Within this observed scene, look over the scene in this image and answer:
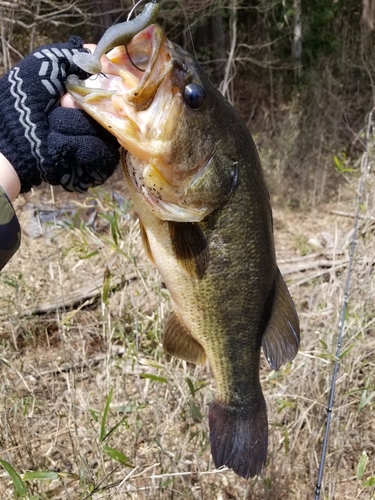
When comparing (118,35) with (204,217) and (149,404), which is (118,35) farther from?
(149,404)

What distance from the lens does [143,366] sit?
3291 millimetres

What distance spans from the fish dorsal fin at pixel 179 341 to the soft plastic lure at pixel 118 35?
101cm

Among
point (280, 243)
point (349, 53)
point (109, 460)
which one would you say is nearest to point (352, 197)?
point (280, 243)

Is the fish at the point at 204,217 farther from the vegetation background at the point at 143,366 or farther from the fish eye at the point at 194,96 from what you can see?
the vegetation background at the point at 143,366

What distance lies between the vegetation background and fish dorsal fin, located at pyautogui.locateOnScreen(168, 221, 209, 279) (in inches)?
28.9

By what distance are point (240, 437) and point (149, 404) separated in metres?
0.73

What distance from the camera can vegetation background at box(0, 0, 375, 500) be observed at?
93.2 inches

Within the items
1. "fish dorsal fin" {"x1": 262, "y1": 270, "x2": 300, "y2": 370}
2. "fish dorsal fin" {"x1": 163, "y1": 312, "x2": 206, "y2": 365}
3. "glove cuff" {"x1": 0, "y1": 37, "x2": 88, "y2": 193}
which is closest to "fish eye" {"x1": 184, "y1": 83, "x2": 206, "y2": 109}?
"glove cuff" {"x1": 0, "y1": 37, "x2": 88, "y2": 193}

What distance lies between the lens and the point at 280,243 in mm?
6598

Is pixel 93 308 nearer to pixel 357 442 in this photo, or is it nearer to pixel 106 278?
pixel 106 278

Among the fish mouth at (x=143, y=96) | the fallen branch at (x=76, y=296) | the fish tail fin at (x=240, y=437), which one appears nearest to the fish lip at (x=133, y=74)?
the fish mouth at (x=143, y=96)

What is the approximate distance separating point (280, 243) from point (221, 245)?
5112 millimetres

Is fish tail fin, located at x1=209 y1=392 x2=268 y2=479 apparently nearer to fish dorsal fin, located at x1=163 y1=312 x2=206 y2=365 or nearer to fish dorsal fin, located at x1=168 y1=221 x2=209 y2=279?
fish dorsal fin, located at x1=163 y1=312 x2=206 y2=365

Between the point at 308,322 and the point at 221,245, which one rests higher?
the point at 221,245
